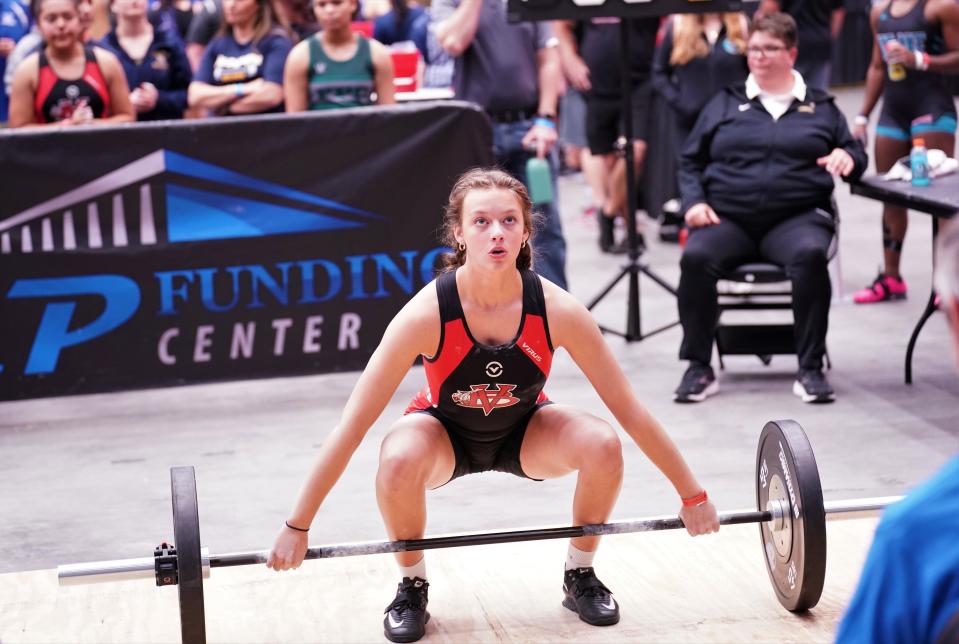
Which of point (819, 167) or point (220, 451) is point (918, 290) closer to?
point (819, 167)

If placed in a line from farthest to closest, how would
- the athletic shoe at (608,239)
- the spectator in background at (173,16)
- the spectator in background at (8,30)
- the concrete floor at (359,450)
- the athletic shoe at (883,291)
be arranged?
the athletic shoe at (608,239)
the spectator in background at (8,30)
the spectator in background at (173,16)
the athletic shoe at (883,291)
the concrete floor at (359,450)

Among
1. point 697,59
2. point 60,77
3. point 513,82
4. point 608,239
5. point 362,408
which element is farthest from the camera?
point 608,239

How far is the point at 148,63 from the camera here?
667 cm

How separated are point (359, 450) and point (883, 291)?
3.23m

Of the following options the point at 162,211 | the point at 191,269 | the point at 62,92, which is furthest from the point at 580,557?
the point at 62,92

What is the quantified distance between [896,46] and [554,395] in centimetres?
237

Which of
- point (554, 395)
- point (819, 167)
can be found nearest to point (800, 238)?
point (819, 167)

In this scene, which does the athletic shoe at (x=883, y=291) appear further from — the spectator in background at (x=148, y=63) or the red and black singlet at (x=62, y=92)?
the red and black singlet at (x=62, y=92)

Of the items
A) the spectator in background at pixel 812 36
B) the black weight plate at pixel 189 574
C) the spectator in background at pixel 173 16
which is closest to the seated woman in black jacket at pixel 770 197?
the spectator in background at pixel 812 36

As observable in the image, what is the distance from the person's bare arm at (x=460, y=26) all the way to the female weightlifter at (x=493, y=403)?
2.96 metres

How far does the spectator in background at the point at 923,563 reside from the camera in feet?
4.17

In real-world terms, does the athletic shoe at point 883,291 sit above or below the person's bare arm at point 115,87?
below

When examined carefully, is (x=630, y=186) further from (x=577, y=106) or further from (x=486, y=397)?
(x=486, y=397)

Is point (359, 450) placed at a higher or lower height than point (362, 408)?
lower
